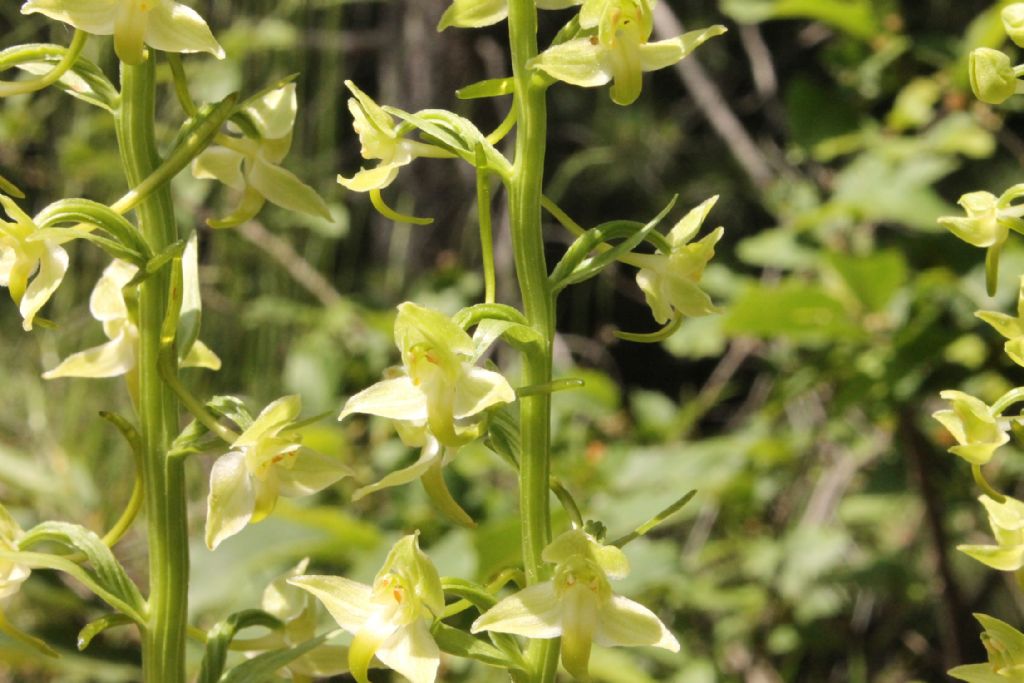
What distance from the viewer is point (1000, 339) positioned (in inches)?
68.1

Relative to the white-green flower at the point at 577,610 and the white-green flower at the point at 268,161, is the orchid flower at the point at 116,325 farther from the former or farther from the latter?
the white-green flower at the point at 577,610

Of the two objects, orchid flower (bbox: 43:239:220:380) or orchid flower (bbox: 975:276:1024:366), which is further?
orchid flower (bbox: 43:239:220:380)

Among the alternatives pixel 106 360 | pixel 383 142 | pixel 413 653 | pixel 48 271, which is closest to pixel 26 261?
pixel 48 271

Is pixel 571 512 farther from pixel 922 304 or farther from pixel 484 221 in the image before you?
pixel 922 304

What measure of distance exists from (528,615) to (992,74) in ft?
1.40

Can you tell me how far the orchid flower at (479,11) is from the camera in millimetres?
779

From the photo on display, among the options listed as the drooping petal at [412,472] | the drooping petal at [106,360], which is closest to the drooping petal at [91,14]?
the drooping petal at [106,360]

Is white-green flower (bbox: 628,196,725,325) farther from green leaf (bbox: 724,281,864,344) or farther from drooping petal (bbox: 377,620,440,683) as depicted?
green leaf (bbox: 724,281,864,344)

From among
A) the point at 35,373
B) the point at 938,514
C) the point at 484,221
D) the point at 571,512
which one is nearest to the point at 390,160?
the point at 484,221

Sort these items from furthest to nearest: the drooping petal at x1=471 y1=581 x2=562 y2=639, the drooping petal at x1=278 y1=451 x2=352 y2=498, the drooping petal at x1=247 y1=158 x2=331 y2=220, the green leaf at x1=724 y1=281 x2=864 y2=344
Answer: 1. the green leaf at x1=724 y1=281 x2=864 y2=344
2. the drooping petal at x1=247 y1=158 x2=331 y2=220
3. the drooping petal at x1=278 y1=451 x2=352 y2=498
4. the drooping petal at x1=471 y1=581 x2=562 y2=639

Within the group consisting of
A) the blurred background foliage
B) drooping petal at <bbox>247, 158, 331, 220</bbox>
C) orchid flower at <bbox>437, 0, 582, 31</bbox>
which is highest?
orchid flower at <bbox>437, 0, 582, 31</bbox>

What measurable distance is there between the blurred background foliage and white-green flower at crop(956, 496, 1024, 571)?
0.64 metres

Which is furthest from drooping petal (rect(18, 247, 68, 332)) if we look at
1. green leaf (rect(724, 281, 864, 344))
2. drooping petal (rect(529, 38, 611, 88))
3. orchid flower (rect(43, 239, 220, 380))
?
green leaf (rect(724, 281, 864, 344))

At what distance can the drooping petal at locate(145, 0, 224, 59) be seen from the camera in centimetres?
78
